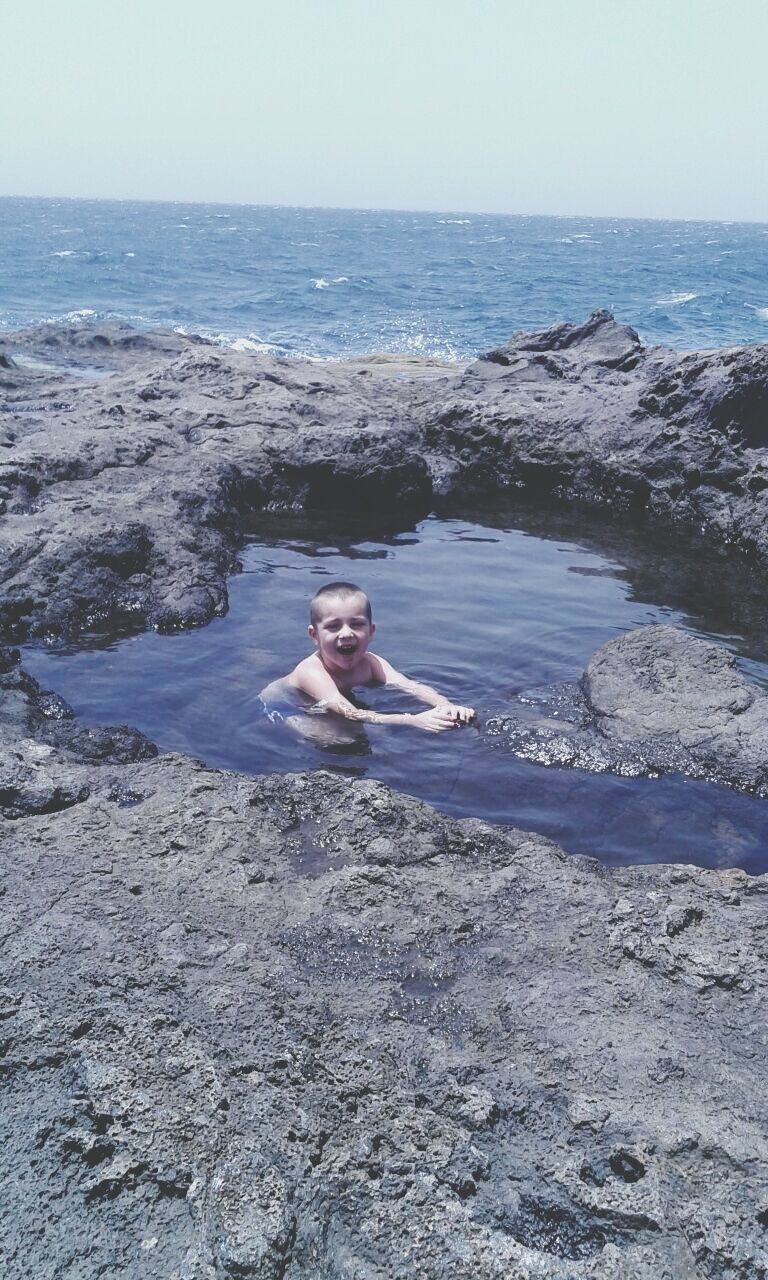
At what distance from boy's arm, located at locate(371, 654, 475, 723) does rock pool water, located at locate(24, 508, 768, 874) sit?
0.08 meters

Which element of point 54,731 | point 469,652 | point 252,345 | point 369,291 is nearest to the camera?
point 54,731

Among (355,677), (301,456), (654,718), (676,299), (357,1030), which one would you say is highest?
(676,299)

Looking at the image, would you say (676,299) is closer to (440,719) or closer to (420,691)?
(420,691)

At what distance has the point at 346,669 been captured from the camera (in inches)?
199

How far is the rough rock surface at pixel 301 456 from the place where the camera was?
5.95 m

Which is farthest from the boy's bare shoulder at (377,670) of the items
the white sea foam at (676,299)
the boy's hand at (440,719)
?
the white sea foam at (676,299)

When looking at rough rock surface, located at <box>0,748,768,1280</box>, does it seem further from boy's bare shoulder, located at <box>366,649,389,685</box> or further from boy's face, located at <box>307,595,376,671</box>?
boy's bare shoulder, located at <box>366,649,389,685</box>

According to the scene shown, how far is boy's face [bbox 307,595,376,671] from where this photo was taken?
194 inches

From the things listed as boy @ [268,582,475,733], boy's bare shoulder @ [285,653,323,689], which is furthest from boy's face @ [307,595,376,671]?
boy's bare shoulder @ [285,653,323,689]

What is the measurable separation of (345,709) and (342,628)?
46cm

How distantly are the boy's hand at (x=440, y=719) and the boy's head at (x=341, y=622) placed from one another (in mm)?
546

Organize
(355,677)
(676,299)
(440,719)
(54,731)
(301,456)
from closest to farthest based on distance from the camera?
(54,731) → (440,719) → (355,677) → (301,456) → (676,299)

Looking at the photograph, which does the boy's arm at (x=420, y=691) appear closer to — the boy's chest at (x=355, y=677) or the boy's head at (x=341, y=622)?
the boy's chest at (x=355, y=677)

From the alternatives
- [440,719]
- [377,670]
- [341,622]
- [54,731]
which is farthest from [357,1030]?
[377,670]
